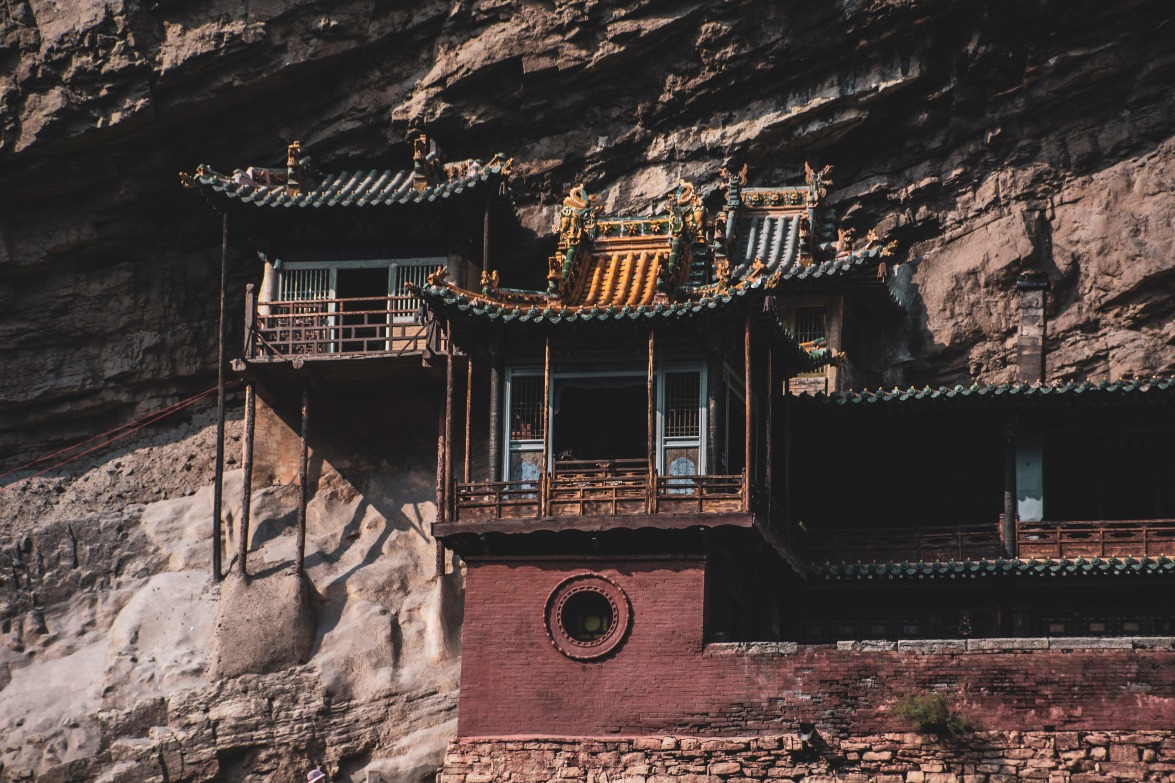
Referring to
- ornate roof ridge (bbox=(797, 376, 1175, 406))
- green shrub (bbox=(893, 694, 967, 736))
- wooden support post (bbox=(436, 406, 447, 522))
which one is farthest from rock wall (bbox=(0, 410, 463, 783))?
green shrub (bbox=(893, 694, 967, 736))

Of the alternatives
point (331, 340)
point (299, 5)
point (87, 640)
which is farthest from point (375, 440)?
point (299, 5)

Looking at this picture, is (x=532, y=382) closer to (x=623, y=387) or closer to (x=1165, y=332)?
(x=623, y=387)

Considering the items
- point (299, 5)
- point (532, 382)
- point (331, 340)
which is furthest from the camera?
point (299, 5)

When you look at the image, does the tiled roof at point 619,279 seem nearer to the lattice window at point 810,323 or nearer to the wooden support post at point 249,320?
the lattice window at point 810,323

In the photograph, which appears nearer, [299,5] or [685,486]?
[685,486]

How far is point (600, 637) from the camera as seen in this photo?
30.0 m

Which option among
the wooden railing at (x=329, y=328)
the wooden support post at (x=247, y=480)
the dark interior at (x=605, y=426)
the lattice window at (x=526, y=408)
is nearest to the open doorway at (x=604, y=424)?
the dark interior at (x=605, y=426)

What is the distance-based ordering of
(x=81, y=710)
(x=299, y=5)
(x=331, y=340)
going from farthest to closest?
(x=299, y=5)
(x=331, y=340)
(x=81, y=710)

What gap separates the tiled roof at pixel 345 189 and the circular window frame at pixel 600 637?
8949mm

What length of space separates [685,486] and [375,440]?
8.90 metres

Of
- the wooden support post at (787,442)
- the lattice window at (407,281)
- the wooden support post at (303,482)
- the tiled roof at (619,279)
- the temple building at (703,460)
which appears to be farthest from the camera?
the lattice window at (407,281)

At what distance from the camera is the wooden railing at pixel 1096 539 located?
32000 millimetres

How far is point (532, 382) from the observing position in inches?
1241

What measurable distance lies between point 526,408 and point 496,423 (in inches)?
19.8
